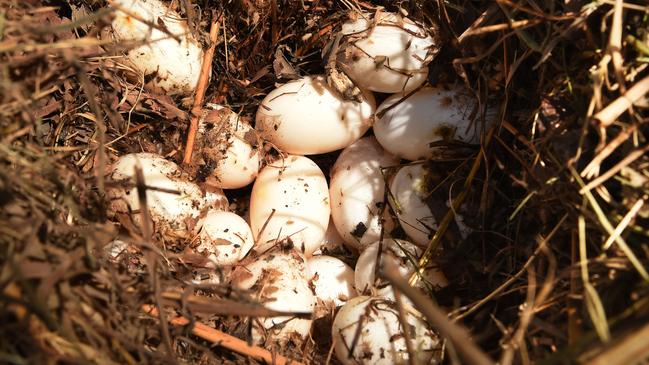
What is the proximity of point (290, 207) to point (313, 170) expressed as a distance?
0.49 feet

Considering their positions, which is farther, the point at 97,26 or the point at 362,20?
the point at 362,20

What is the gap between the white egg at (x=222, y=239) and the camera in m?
1.58

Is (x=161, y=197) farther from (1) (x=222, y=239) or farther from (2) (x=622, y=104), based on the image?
(2) (x=622, y=104)

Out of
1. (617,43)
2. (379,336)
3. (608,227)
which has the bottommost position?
(379,336)

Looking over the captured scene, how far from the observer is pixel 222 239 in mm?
1598

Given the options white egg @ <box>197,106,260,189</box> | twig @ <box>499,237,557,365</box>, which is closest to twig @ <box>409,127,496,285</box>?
twig @ <box>499,237,557,365</box>

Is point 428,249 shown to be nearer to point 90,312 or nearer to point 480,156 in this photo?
point 480,156

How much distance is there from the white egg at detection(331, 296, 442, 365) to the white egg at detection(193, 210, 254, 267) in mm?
365

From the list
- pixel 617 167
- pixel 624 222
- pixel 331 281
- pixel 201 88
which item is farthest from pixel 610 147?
pixel 201 88

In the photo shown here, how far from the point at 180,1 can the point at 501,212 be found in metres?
1.06

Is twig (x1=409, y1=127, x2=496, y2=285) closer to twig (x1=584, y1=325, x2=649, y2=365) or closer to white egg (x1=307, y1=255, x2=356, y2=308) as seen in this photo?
white egg (x1=307, y1=255, x2=356, y2=308)

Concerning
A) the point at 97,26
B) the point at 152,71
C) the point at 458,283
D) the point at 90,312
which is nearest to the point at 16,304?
the point at 90,312

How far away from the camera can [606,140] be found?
1.23 meters

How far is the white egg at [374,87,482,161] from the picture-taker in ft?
5.11
